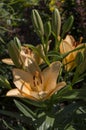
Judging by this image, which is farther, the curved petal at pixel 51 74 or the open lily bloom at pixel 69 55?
the open lily bloom at pixel 69 55

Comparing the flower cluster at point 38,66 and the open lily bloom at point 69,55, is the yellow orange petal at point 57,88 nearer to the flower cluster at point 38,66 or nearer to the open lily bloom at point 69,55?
the flower cluster at point 38,66

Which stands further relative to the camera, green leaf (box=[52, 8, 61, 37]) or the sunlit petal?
green leaf (box=[52, 8, 61, 37])

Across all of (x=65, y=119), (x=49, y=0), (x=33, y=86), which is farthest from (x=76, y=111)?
(x=49, y=0)

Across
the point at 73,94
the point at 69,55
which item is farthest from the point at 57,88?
the point at 69,55

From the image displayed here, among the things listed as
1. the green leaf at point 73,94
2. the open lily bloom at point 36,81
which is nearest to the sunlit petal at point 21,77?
the open lily bloom at point 36,81

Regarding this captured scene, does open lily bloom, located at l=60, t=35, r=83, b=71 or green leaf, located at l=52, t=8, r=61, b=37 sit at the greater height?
green leaf, located at l=52, t=8, r=61, b=37

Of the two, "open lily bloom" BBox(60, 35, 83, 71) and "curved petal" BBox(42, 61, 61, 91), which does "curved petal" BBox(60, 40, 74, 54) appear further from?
"curved petal" BBox(42, 61, 61, 91)

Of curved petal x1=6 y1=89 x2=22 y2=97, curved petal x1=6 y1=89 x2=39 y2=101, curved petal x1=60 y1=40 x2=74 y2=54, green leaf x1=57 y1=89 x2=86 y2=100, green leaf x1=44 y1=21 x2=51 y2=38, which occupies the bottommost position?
green leaf x1=57 y1=89 x2=86 y2=100

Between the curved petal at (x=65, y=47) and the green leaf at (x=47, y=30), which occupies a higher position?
the green leaf at (x=47, y=30)

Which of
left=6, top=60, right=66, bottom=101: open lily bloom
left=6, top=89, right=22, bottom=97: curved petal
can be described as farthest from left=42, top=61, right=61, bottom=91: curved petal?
left=6, top=89, right=22, bottom=97: curved petal
